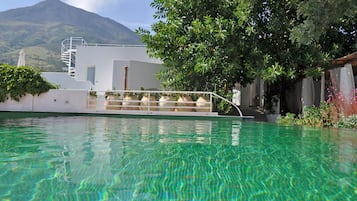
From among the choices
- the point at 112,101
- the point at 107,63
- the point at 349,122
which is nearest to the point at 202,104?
the point at 112,101

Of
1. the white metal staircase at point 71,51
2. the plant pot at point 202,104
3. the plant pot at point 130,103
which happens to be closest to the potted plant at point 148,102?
the plant pot at point 130,103

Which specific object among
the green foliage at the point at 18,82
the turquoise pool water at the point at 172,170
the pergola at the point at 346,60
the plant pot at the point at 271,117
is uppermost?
the pergola at the point at 346,60

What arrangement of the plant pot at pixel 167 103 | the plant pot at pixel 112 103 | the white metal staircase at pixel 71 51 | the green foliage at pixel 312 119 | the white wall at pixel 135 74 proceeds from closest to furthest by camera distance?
the green foliage at pixel 312 119 < the plant pot at pixel 167 103 < the plant pot at pixel 112 103 < the white wall at pixel 135 74 < the white metal staircase at pixel 71 51

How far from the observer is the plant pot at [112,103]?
43.7 feet

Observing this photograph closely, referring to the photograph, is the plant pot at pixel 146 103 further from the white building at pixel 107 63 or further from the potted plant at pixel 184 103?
the white building at pixel 107 63

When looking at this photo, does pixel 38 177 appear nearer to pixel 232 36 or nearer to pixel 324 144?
pixel 324 144

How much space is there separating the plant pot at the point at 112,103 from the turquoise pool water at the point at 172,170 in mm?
7488

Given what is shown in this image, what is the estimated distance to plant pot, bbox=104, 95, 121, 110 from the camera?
13.3 metres

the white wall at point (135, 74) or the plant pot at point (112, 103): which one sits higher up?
the white wall at point (135, 74)

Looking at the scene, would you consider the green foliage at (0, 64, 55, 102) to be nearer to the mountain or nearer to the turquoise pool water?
the turquoise pool water

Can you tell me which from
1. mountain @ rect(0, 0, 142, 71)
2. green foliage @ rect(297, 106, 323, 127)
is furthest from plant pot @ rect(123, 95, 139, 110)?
mountain @ rect(0, 0, 142, 71)

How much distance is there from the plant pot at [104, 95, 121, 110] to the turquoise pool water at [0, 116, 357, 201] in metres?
7.49

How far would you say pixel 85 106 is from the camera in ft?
44.0

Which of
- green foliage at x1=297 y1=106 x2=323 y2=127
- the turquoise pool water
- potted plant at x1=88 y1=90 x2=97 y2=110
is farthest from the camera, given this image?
potted plant at x1=88 y1=90 x2=97 y2=110
